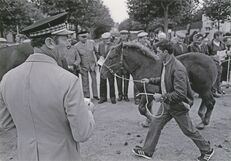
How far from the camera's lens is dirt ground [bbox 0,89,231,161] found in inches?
173

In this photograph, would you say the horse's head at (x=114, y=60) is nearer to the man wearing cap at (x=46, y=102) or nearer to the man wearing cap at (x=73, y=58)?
the man wearing cap at (x=73, y=58)

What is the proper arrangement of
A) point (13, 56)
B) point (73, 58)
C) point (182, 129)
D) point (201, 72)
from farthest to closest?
point (73, 58) < point (13, 56) < point (201, 72) < point (182, 129)

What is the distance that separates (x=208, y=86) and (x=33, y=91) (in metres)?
4.78

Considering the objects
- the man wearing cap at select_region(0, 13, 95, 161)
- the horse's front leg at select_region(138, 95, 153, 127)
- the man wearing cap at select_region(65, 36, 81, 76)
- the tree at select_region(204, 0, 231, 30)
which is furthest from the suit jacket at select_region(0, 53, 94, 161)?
the tree at select_region(204, 0, 231, 30)

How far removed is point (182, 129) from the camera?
394 cm

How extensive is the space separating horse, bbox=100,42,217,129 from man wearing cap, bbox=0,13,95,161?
3819mm

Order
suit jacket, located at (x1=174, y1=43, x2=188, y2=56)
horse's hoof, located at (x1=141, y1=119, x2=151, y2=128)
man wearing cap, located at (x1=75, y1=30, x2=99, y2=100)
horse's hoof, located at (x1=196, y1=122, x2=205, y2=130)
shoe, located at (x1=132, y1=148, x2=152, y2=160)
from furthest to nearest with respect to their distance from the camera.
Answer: suit jacket, located at (x1=174, y1=43, x2=188, y2=56)
man wearing cap, located at (x1=75, y1=30, x2=99, y2=100)
horse's hoof, located at (x1=141, y1=119, x2=151, y2=128)
horse's hoof, located at (x1=196, y1=122, x2=205, y2=130)
shoe, located at (x1=132, y1=148, x2=152, y2=160)

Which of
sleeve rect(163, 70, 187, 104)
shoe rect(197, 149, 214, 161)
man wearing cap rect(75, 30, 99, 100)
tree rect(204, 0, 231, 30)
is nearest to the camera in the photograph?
sleeve rect(163, 70, 187, 104)

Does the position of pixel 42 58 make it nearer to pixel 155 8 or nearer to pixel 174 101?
pixel 174 101

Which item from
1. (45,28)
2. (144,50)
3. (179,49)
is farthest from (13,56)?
(179,49)

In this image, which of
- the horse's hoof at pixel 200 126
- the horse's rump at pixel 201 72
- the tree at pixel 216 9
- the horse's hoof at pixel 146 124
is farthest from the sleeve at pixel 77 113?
the tree at pixel 216 9

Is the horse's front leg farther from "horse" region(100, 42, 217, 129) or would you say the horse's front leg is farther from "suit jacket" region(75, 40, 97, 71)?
"suit jacket" region(75, 40, 97, 71)

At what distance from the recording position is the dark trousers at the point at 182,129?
3.87 meters

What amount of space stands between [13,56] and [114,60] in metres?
2.26
